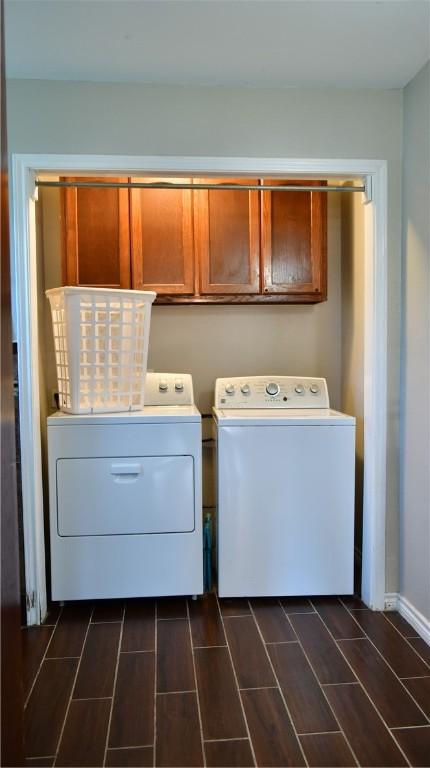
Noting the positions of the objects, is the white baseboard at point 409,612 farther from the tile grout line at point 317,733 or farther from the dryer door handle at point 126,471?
the dryer door handle at point 126,471

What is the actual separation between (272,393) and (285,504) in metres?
0.60

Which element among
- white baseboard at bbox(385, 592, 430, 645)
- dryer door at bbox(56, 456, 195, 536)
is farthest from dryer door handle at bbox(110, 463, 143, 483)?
white baseboard at bbox(385, 592, 430, 645)

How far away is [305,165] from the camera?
7.09 ft

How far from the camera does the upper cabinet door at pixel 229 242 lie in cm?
261

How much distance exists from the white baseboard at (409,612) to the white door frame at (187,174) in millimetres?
38

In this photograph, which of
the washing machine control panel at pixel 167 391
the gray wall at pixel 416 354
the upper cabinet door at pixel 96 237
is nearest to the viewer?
the gray wall at pixel 416 354

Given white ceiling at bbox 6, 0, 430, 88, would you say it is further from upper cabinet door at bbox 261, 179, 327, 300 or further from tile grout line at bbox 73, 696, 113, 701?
tile grout line at bbox 73, 696, 113, 701

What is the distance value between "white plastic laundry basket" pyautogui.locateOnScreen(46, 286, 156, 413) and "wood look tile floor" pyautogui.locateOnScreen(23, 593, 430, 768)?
3.17 ft

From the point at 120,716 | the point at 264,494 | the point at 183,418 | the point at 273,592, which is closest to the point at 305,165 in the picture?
the point at 183,418

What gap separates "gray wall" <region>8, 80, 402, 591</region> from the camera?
2072 millimetres

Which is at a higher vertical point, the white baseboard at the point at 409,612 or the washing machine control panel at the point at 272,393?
the washing machine control panel at the point at 272,393

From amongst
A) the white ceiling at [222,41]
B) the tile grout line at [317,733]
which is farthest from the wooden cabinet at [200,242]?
the tile grout line at [317,733]

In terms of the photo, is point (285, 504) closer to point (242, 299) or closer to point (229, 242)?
point (242, 299)

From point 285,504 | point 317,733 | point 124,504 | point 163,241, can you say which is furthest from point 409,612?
point 163,241
